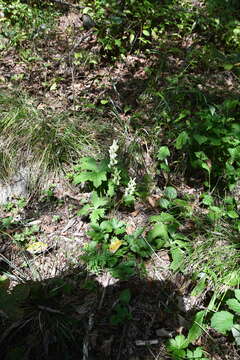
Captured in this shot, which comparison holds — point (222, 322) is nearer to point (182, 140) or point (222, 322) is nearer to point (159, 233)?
point (159, 233)

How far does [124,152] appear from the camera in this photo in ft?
11.4

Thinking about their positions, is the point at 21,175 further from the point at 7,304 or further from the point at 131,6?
the point at 131,6

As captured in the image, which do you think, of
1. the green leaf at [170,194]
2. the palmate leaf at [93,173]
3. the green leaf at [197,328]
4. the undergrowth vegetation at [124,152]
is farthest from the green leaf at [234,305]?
the palmate leaf at [93,173]

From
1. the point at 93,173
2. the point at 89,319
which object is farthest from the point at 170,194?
the point at 89,319

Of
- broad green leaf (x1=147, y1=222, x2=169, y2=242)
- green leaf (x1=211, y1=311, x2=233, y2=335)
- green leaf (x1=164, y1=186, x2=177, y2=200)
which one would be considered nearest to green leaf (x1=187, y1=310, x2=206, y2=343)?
green leaf (x1=211, y1=311, x2=233, y2=335)

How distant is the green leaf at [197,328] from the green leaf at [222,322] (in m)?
0.11

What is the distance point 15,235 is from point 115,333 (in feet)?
4.13

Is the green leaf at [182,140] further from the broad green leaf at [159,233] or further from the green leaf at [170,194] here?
the broad green leaf at [159,233]

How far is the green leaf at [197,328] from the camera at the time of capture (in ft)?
6.89

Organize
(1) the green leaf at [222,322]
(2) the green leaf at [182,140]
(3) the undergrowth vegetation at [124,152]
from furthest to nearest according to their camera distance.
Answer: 1. (2) the green leaf at [182,140]
2. (3) the undergrowth vegetation at [124,152]
3. (1) the green leaf at [222,322]

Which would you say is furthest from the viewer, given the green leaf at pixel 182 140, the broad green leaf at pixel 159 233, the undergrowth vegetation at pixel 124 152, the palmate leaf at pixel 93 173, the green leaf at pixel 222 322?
the green leaf at pixel 182 140

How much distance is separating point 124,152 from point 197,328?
6.35 feet

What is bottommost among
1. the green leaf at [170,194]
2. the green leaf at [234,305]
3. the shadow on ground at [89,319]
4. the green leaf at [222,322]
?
the shadow on ground at [89,319]

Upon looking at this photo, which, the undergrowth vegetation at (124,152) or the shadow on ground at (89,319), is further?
the undergrowth vegetation at (124,152)
